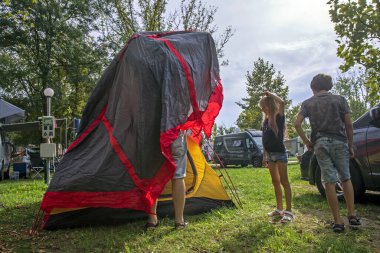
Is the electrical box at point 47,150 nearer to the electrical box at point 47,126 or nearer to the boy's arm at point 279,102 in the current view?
the electrical box at point 47,126

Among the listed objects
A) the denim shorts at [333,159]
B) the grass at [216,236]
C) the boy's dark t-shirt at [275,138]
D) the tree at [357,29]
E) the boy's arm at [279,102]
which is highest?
the tree at [357,29]

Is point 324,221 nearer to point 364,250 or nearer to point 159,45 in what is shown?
point 364,250

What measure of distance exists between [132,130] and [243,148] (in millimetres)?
17525

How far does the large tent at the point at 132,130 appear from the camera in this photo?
421 cm

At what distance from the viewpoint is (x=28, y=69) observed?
21.5m

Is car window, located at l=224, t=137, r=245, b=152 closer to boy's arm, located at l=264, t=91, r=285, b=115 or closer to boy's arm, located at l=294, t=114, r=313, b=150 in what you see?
boy's arm, located at l=264, t=91, r=285, b=115

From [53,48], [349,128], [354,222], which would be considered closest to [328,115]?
[349,128]

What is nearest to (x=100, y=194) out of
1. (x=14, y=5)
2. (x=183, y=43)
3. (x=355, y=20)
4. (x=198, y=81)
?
(x=198, y=81)

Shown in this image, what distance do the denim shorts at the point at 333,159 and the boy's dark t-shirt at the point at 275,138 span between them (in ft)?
1.83

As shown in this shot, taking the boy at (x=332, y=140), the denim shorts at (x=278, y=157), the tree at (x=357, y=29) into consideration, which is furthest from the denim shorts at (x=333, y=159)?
the tree at (x=357, y=29)

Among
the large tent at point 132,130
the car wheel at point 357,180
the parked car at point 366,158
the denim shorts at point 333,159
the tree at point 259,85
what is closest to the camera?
the denim shorts at point 333,159

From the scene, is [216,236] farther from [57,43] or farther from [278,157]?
[57,43]

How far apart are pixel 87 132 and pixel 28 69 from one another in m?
19.0

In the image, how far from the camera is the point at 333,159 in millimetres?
4086
